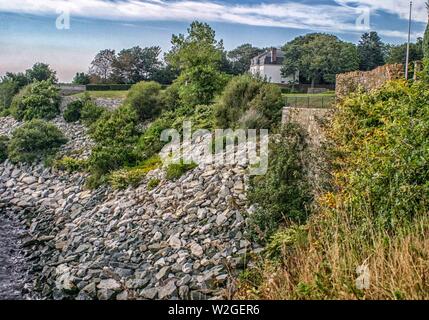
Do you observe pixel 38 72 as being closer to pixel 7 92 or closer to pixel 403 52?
pixel 7 92

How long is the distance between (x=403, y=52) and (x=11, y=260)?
1269cm

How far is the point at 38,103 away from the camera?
70.8ft

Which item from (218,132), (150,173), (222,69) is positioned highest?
(222,69)

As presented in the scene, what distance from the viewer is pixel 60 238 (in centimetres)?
964

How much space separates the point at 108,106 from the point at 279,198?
15.2 m

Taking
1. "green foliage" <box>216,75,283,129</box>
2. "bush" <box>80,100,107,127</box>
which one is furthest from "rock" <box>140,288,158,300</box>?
"bush" <box>80,100,107,127</box>

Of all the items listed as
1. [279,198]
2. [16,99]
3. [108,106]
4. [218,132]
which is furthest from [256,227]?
[16,99]

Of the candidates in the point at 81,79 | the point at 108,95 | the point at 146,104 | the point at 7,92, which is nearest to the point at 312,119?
the point at 146,104

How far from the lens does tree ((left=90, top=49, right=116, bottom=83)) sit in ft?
87.9

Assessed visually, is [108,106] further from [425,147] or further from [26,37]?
[425,147]

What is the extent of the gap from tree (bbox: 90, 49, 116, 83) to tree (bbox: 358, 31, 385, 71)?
51.5 feet

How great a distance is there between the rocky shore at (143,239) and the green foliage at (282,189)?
367 mm

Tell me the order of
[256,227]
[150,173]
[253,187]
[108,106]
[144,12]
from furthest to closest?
[108,106]
[150,173]
[144,12]
[253,187]
[256,227]

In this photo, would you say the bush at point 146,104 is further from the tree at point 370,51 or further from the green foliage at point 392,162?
the green foliage at point 392,162
